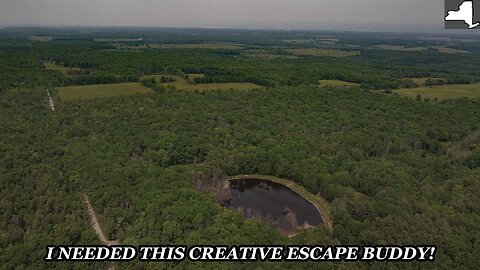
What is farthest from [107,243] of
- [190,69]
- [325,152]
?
[190,69]

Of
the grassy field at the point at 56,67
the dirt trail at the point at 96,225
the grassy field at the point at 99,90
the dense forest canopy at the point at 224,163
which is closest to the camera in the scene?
the dense forest canopy at the point at 224,163

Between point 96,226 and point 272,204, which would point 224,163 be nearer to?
point 272,204

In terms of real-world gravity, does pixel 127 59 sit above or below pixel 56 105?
above

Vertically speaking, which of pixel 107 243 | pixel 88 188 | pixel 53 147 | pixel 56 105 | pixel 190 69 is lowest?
pixel 107 243

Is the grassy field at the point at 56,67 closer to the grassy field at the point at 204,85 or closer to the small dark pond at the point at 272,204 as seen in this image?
the grassy field at the point at 204,85

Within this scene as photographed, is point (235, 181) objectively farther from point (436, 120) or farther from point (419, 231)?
point (436, 120)

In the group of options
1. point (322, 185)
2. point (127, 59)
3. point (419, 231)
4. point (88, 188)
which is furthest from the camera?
point (127, 59)

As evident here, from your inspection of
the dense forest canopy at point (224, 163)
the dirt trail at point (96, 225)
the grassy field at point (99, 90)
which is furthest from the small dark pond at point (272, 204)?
the grassy field at point (99, 90)
